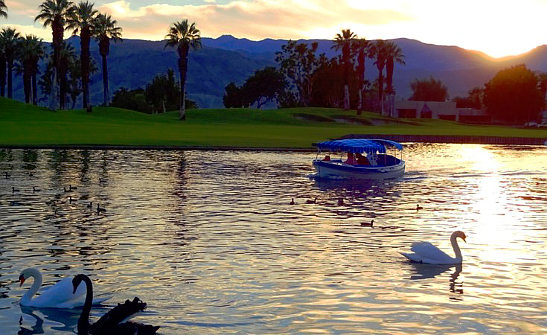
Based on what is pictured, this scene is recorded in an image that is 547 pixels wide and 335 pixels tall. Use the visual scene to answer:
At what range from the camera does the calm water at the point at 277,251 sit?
17859 mm

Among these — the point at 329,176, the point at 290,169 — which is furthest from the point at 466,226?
the point at 290,169

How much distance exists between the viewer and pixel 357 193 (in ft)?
150

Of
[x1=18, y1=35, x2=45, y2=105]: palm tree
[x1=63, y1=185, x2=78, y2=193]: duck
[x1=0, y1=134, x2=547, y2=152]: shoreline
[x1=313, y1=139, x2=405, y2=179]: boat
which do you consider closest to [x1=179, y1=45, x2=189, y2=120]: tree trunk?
[x1=18, y1=35, x2=45, y2=105]: palm tree

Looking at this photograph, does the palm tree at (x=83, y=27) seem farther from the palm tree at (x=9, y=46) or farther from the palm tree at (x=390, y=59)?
the palm tree at (x=390, y=59)

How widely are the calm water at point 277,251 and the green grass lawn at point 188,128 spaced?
3342 centimetres

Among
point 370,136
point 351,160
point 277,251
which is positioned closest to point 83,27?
point 370,136

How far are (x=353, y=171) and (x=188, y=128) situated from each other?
62806 millimetres

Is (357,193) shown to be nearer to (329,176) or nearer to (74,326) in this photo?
(329,176)

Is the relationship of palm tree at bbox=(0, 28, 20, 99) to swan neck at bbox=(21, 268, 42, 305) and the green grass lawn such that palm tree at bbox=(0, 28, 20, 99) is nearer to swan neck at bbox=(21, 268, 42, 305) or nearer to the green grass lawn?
the green grass lawn

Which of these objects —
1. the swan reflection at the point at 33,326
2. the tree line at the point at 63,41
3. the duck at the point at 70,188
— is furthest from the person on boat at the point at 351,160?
the tree line at the point at 63,41

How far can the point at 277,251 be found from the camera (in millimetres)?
25297

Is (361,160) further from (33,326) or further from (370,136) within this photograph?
(370,136)

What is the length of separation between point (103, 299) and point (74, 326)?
68.7 inches

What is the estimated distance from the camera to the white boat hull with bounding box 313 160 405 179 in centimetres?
5484
